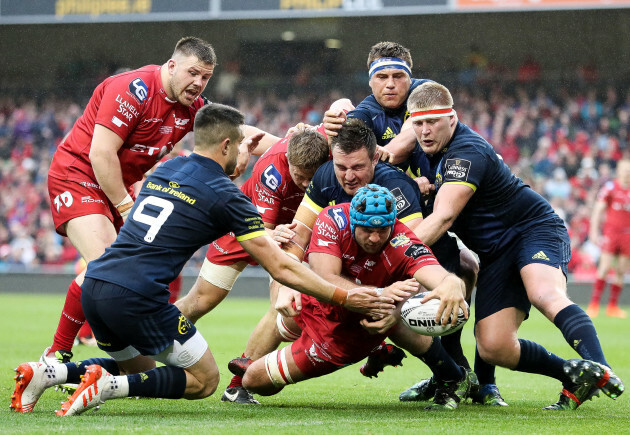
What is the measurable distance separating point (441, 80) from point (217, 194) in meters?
21.5

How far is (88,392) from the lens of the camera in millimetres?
5016

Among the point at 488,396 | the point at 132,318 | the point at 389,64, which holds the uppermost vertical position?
the point at 389,64

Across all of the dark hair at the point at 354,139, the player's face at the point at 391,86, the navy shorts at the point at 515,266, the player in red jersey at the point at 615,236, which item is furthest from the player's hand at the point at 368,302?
the player in red jersey at the point at 615,236

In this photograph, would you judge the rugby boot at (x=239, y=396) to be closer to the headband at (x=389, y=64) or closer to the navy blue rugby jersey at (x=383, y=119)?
the navy blue rugby jersey at (x=383, y=119)

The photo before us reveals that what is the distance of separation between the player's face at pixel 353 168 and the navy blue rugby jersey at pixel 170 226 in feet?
3.02

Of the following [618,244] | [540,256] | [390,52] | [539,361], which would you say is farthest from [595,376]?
[618,244]

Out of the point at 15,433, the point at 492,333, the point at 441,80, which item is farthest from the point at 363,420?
the point at 441,80

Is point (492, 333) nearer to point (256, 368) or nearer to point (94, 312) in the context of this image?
point (256, 368)

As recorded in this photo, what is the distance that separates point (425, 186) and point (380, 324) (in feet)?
4.66

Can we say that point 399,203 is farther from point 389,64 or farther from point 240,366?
point 240,366

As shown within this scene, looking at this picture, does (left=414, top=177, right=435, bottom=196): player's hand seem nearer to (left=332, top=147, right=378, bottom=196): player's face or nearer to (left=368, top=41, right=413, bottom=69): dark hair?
(left=332, top=147, right=378, bottom=196): player's face

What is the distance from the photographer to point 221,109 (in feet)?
17.5

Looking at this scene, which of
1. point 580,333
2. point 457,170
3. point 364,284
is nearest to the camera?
→ point 580,333

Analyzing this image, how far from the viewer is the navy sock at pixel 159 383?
17.0 feet
